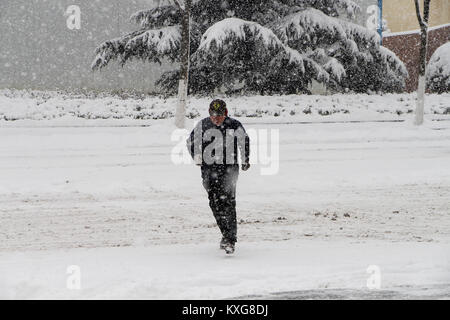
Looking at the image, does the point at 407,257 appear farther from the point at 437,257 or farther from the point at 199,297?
the point at 199,297

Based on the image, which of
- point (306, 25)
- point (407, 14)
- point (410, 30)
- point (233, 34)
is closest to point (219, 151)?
point (233, 34)

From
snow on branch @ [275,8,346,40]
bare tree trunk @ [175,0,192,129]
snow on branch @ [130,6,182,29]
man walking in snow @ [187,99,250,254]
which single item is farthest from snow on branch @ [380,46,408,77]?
man walking in snow @ [187,99,250,254]

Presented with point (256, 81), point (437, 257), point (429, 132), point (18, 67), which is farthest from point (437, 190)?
point (18, 67)

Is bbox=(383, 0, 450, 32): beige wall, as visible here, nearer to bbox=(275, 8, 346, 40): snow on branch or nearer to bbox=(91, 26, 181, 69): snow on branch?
bbox=(275, 8, 346, 40): snow on branch

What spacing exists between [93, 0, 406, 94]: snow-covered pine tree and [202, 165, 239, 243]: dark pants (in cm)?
1549

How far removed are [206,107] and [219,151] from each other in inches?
580

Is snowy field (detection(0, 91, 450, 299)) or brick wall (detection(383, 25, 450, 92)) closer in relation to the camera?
snowy field (detection(0, 91, 450, 299))

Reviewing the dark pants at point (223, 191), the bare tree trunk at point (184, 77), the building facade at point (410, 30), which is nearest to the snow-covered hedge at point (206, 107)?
the bare tree trunk at point (184, 77)

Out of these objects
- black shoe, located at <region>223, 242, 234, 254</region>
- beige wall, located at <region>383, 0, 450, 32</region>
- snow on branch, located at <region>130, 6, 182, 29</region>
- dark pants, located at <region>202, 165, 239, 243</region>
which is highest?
beige wall, located at <region>383, 0, 450, 32</region>

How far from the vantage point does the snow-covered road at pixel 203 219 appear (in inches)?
211

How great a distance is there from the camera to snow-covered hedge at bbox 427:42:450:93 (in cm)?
2602

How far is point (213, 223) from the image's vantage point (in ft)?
25.3
